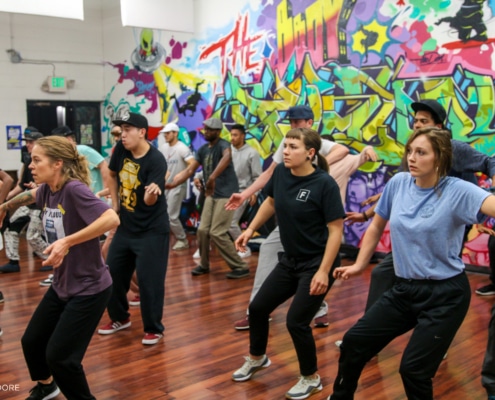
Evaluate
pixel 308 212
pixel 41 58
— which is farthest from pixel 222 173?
pixel 41 58

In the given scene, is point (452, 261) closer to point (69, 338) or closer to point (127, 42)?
point (69, 338)

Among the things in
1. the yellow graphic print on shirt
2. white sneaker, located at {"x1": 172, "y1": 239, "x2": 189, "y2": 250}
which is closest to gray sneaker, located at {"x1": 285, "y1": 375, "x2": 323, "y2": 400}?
the yellow graphic print on shirt

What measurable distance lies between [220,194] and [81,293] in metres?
4.15

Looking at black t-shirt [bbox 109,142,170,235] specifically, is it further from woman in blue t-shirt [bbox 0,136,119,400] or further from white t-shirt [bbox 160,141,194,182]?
white t-shirt [bbox 160,141,194,182]

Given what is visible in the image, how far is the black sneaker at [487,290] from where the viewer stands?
6.30m

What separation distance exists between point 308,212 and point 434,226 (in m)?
1.02

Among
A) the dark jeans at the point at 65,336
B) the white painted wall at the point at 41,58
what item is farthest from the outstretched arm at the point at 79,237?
the white painted wall at the point at 41,58

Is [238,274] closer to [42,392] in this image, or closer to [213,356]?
[213,356]

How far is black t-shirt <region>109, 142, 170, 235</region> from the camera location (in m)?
4.83

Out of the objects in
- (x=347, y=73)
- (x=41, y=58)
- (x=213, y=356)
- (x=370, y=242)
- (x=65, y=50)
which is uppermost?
(x=65, y=50)

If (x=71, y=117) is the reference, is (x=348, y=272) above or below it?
below

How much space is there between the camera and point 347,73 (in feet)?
27.0

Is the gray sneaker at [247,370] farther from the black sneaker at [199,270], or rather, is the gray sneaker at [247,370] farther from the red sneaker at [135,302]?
the black sneaker at [199,270]

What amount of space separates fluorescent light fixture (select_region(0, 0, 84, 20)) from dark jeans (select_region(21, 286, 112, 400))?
5519 mm
